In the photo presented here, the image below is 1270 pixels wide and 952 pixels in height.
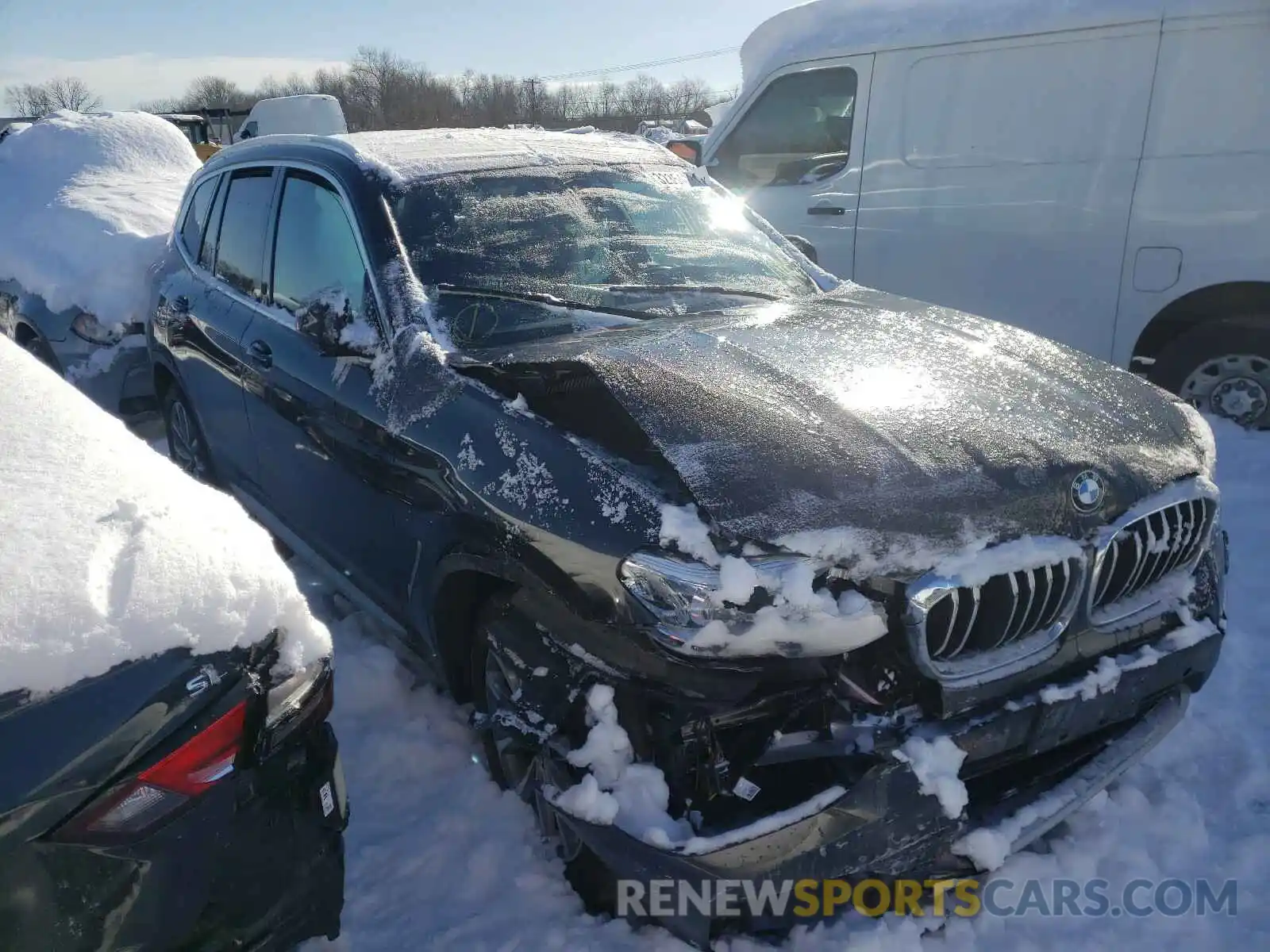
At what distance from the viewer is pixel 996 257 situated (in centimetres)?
523

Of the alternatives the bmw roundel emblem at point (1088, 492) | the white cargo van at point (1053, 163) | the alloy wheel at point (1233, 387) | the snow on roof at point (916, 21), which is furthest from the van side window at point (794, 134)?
the bmw roundel emblem at point (1088, 492)

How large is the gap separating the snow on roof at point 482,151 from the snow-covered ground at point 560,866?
5.74ft

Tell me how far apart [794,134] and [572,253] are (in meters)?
3.45

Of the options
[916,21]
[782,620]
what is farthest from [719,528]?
[916,21]

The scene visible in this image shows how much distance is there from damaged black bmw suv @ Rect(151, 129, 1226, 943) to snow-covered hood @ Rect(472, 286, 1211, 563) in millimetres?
10

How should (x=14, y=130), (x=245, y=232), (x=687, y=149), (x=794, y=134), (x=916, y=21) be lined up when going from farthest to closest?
(x=14, y=130) → (x=687, y=149) → (x=794, y=134) → (x=916, y=21) → (x=245, y=232)

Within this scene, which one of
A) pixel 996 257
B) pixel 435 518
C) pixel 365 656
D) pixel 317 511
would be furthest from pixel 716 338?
pixel 996 257

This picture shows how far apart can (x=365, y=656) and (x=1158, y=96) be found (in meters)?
4.71

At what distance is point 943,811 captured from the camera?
1808mm

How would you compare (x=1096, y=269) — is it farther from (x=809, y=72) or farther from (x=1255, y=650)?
(x=1255, y=650)

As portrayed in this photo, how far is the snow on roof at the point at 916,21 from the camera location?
4570 millimetres

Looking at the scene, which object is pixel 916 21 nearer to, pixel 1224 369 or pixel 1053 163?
pixel 1053 163

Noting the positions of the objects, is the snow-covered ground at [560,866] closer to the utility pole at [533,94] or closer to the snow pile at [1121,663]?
the snow pile at [1121,663]

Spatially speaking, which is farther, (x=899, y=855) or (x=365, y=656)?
(x=365, y=656)
